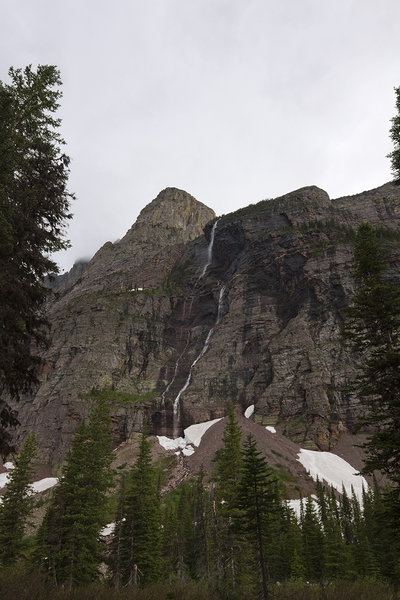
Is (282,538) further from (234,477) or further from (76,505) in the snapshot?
(76,505)

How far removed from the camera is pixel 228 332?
356 feet

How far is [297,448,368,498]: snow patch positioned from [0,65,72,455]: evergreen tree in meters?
59.0

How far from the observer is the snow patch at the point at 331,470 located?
203ft

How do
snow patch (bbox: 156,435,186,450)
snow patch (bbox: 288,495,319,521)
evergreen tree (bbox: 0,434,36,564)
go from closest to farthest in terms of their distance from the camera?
evergreen tree (bbox: 0,434,36,564)
snow patch (bbox: 288,495,319,521)
snow patch (bbox: 156,435,186,450)

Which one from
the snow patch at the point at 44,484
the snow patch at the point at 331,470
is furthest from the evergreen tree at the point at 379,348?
the snow patch at the point at 44,484

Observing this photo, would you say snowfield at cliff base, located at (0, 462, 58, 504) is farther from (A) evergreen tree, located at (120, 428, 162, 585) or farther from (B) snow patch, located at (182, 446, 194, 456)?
(A) evergreen tree, located at (120, 428, 162, 585)

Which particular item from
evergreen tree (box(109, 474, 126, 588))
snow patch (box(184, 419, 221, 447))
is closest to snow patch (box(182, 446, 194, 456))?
snow patch (box(184, 419, 221, 447))

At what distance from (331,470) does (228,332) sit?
51.1 m

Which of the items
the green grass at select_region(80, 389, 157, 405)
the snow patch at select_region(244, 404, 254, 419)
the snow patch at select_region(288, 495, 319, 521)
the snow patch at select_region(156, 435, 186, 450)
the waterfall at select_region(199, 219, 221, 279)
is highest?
the waterfall at select_region(199, 219, 221, 279)

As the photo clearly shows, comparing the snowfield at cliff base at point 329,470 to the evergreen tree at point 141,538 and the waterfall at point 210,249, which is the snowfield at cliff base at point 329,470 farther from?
the waterfall at point 210,249

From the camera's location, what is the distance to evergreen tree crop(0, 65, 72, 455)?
38.6 feet

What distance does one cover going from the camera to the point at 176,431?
87125 mm

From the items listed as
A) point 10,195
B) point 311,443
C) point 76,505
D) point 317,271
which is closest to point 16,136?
point 10,195

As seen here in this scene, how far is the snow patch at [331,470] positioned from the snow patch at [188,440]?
71.4 ft
